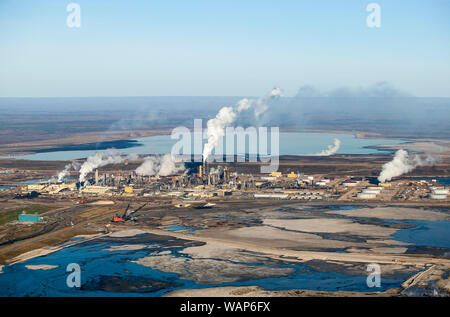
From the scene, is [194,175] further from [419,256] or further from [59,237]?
[419,256]

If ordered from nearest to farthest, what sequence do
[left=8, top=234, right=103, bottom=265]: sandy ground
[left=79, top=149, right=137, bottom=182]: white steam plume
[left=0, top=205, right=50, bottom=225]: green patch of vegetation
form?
[left=8, top=234, right=103, bottom=265]: sandy ground
[left=0, top=205, right=50, bottom=225]: green patch of vegetation
[left=79, top=149, right=137, bottom=182]: white steam plume

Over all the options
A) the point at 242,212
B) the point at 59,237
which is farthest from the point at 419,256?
the point at 59,237

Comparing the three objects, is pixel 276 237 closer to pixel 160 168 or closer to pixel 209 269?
pixel 209 269

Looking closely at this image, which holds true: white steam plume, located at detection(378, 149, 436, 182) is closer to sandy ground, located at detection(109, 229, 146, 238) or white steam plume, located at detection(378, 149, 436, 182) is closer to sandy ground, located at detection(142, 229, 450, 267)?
sandy ground, located at detection(142, 229, 450, 267)

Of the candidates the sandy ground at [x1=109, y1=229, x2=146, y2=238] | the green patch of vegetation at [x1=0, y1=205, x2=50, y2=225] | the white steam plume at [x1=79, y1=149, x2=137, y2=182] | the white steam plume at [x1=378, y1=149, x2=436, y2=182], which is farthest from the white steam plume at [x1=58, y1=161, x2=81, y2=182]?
the white steam plume at [x1=378, y1=149, x2=436, y2=182]

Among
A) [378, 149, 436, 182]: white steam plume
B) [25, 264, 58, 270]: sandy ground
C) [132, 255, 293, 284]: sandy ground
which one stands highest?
[378, 149, 436, 182]: white steam plume

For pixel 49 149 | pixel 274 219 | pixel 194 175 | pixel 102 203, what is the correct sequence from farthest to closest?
pixel 49 149
pixel 194 175
pixel 102 203
pixel 274 219
